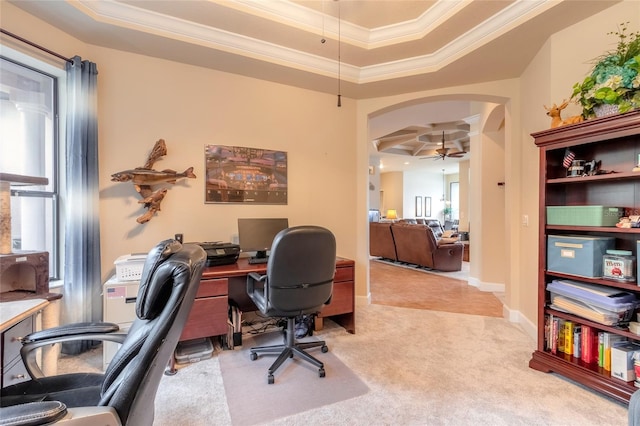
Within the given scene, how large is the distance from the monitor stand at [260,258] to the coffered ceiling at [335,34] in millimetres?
1905

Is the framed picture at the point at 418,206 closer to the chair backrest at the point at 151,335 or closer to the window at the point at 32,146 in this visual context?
the window at the point at 32,146

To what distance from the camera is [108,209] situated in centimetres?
270

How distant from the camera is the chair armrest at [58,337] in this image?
1292mm

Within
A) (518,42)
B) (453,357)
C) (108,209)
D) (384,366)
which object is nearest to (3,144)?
(108,209)

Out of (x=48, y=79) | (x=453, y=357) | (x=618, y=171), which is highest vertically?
(x=48, y=79)

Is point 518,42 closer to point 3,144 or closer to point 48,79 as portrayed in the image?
point 48,79

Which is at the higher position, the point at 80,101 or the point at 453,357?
the point at 80,101

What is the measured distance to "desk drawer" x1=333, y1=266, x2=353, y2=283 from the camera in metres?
3.00

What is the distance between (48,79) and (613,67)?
4.18 meters

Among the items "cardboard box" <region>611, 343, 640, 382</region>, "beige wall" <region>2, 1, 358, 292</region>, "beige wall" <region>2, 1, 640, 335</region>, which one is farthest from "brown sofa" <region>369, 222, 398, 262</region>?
"cardboard box" <region>611, 343, 640, 382</region>

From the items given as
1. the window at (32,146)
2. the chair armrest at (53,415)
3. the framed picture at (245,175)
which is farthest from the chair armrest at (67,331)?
the framed picture at (245,175)

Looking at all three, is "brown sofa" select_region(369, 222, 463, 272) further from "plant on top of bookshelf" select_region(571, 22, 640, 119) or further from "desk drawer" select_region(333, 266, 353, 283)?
"plant on top of bookshelf" select_region(571, 22, 640, 119)

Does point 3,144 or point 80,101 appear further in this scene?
point 80,101

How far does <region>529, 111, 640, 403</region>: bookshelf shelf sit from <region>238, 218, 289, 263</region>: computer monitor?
2363 mm
